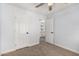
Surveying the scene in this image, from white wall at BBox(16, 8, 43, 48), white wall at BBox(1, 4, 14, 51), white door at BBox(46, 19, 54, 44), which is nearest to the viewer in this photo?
white wall at BBox(1, 4, 14, 51)

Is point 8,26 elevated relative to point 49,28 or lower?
elevated

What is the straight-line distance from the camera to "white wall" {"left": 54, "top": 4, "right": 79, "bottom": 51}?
369cm

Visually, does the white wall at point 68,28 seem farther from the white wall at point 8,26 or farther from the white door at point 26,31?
the white wall at point 8,26

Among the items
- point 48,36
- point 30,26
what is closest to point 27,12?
point 30,26

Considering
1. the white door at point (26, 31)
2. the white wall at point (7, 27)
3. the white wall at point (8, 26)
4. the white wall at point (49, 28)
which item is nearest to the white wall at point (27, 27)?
the white door at point (26, 31)

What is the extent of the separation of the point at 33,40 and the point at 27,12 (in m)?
1.73

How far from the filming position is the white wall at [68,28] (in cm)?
369

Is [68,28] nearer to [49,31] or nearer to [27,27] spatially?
[49,31]

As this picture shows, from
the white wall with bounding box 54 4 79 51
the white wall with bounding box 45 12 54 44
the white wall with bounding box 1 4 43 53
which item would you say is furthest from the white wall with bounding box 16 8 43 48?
the white wall with bounding box 54 4 79 51

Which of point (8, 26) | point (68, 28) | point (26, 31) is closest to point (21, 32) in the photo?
point (26, 31)

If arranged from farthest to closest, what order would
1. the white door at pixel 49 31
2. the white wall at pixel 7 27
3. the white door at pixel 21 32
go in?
the white door at pixel 49 31
the white door at pixel 21 32
the white wall at pixel 7 27

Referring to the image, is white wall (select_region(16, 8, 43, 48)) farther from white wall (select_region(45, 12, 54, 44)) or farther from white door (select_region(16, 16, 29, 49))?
white wall (select_region(45, 12, 54, 44))

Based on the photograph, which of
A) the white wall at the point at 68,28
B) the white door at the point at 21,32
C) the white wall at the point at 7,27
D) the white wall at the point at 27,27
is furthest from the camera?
the white wall at the point at 27,27

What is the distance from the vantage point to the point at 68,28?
410 centimetres
